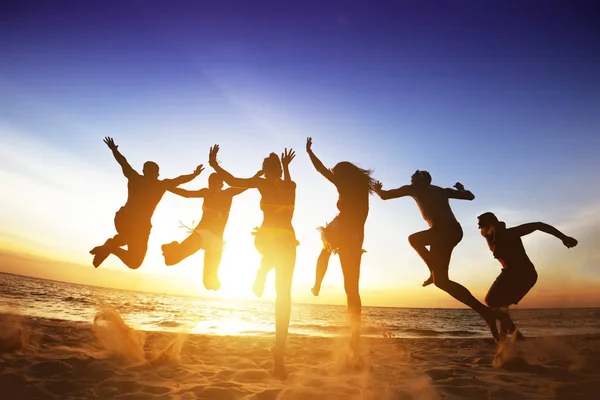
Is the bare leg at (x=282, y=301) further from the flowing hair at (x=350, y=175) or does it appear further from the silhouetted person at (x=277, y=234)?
the flowing hair at (x=350, y=175)

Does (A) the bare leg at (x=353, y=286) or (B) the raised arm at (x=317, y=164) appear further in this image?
(B) the raised arm at (x=317, y=164)

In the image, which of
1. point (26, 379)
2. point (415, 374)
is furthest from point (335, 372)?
point (26, 379)

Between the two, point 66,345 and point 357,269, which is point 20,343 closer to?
point 66,345

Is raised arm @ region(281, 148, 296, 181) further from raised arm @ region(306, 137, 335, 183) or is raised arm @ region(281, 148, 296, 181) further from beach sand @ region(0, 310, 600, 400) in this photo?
beach sand @ region(0, 310, 600, 400)

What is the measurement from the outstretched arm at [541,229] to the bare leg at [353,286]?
2.87 meters

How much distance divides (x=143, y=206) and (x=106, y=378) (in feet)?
8.93

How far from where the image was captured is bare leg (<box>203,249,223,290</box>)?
578 centimetres

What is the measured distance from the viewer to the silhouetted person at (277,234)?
4363 mm

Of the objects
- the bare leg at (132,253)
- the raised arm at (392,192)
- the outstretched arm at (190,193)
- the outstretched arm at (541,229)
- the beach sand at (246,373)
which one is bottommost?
the beach sand at (246,373)

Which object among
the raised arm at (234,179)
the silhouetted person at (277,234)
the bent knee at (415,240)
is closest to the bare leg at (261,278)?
the silhouetted person at (277,234)

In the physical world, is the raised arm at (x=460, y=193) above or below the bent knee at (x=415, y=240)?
above

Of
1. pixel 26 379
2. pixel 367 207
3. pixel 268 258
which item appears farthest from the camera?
pixel 367 207

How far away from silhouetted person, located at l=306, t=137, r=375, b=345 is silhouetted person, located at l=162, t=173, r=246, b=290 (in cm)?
181

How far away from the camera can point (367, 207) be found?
5.17 metres
